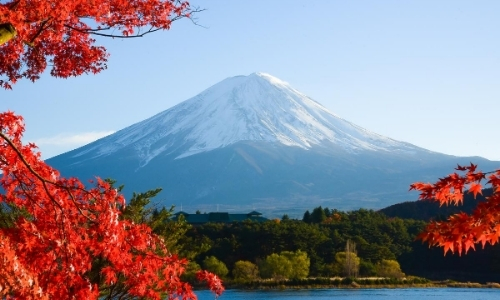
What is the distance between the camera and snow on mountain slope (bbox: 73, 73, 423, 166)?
174875mm

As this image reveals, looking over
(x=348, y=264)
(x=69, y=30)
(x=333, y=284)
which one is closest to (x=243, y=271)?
(x=333, y=284)

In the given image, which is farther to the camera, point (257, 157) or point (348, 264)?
point (257, 157)

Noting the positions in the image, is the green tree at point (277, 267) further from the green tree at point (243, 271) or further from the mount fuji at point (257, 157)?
the mount fuji at point (257, 157)

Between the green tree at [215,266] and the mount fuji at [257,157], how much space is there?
94570mm

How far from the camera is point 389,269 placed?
47500 millimetres

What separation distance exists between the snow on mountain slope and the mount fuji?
Answer: 0.76ft

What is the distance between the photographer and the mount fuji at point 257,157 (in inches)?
6102

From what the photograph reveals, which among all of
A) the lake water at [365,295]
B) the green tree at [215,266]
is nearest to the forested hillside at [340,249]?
the green tree at [215,266]

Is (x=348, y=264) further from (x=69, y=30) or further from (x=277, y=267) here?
(x=69, y=30)

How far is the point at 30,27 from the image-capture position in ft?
19.2

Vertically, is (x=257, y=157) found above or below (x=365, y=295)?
above

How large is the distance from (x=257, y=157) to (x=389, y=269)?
397 feet

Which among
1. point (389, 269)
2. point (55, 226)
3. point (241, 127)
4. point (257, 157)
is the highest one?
point (241, 127)

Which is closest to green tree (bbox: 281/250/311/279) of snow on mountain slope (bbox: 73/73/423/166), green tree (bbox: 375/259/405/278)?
green tree (bbox: 375/259/405/278)
